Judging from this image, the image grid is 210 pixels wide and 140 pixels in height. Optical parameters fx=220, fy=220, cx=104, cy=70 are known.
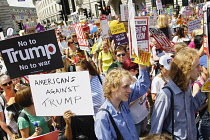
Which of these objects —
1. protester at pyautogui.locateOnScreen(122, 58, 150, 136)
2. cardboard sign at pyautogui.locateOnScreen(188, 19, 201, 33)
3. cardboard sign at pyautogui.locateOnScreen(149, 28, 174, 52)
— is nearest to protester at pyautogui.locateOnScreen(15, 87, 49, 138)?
protester at pyautogui.locateOnScreen(122, 58, 150, 136)

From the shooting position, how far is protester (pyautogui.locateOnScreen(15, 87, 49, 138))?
243 cm

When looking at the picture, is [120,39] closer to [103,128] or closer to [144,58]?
[144,58]

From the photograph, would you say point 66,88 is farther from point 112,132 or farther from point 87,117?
point 112,132

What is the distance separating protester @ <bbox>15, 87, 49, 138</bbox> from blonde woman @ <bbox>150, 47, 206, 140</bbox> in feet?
4.25

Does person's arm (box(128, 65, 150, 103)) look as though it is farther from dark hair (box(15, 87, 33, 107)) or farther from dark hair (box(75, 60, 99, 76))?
dark hair (box(15, 87, 33, 107))

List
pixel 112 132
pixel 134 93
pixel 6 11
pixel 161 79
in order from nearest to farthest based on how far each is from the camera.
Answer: pixel 112 132, pixel 134 93, pixel 161 79, pixel 6 11

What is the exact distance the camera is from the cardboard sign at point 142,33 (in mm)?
2117

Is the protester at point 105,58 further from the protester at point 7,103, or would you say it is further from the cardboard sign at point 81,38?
the protester at point 7,103

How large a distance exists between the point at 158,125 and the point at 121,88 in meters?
0.48

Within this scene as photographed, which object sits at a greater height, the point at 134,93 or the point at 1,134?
the point at 134,93

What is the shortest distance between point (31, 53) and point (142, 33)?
4.66 feet

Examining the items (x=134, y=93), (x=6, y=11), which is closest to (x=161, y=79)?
(x=134, y=93)

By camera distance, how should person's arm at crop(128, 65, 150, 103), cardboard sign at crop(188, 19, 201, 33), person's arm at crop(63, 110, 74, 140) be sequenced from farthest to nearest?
cardboard sign at crop(188, 19, 201, 33)
person's arm at crop(63, 110, 74, 140)
person's arm at crop(128, 65, 150, 103)

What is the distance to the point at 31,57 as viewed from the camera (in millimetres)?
2744
